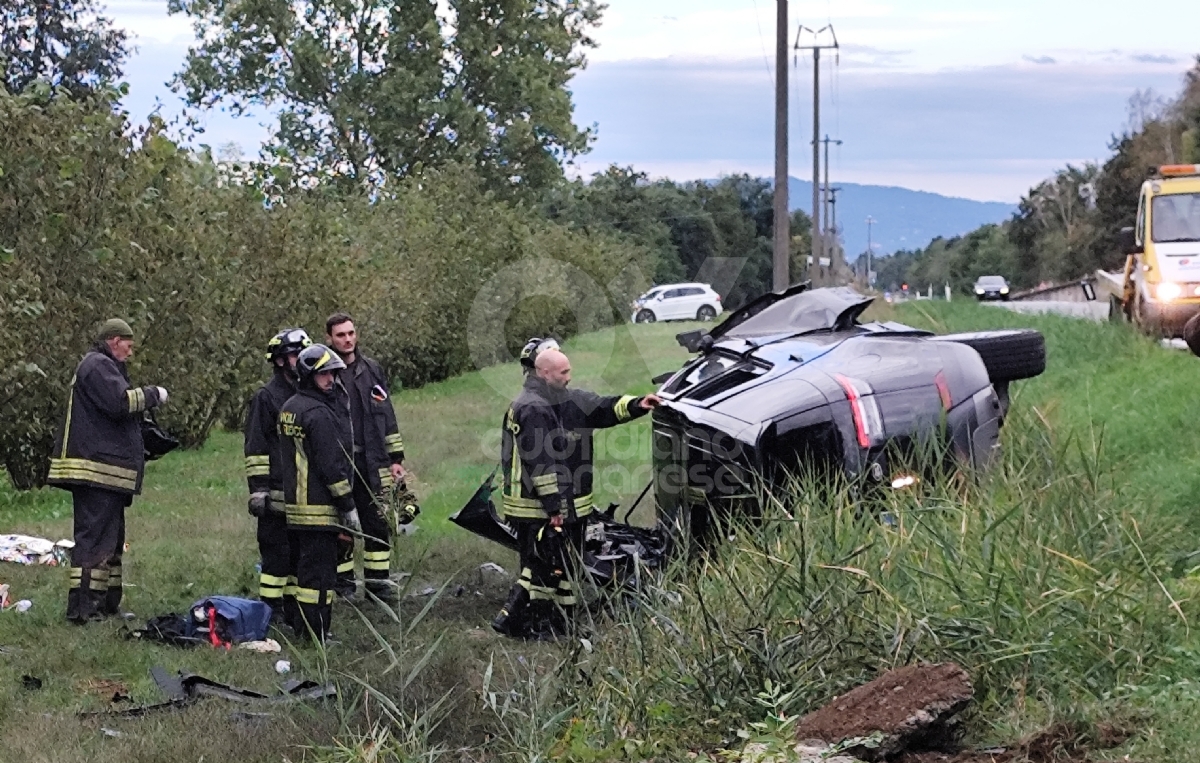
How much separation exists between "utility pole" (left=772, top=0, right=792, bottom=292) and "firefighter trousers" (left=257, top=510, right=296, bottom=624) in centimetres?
1495

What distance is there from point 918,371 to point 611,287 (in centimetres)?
3174

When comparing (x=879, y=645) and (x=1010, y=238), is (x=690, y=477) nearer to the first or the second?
(x=879, y=645)

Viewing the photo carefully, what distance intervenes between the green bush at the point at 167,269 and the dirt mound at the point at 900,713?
27.3 feet

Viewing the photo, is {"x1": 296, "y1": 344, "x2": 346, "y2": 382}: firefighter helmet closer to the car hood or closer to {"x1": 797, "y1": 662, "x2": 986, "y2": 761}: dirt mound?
the car hood

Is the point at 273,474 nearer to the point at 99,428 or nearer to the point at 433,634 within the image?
the point at 99,428

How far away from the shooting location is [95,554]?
862 centimetres

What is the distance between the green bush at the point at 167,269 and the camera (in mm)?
13148

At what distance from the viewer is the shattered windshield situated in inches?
736

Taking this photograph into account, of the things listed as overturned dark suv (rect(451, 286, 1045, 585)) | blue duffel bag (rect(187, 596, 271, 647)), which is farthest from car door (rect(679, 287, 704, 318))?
blue duffel bag (rect(187, 596, 271, 647))

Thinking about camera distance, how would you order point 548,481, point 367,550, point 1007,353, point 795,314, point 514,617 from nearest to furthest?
point 548,481 → point 514,617 → point 367,550 → point 1007,353 → point 795,314

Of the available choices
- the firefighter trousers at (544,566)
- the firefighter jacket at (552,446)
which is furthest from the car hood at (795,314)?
the firefighter trousers at (544,566)

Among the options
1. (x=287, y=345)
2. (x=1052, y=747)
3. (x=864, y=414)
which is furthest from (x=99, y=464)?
(x=1052, y=747)

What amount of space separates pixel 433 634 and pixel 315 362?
5.18 ft

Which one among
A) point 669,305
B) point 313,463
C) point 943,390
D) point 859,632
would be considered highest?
point 943,390
